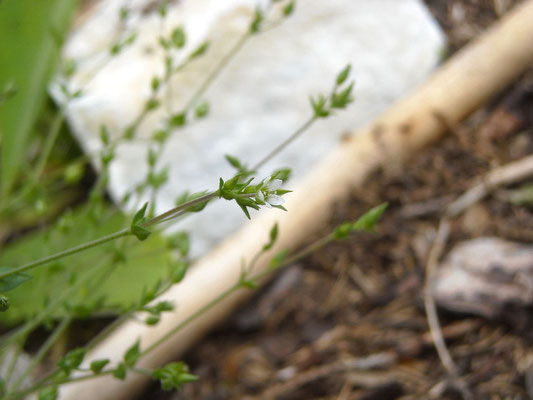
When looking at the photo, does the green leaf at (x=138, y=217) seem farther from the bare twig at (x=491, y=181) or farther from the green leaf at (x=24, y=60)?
the bare twig at (x=491, y=181)

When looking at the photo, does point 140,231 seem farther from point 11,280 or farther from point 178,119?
point 178,119

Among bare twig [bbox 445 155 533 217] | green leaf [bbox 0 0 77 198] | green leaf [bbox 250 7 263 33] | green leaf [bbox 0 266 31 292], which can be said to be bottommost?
bare twig [bbox 445 155 533 217]

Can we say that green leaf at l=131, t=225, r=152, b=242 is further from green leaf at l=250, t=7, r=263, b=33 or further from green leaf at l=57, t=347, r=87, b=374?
green leaf at l=250, t=7, r=263, b=33

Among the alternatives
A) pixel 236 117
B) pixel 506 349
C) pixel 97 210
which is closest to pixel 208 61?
pixel 236 117

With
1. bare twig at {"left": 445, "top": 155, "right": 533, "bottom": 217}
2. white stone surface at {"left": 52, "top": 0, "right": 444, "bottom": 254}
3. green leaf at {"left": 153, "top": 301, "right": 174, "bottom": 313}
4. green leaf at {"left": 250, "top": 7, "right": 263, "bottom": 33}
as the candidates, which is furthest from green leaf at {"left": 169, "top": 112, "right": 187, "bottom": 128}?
bare twig at {"left": 445, "top": 155, "right": 533, "bottom": 217}

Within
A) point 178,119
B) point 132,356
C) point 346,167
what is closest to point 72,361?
point 132,356

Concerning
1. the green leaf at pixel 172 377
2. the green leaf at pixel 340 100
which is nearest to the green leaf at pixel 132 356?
the green leaf at pixel 172 377
